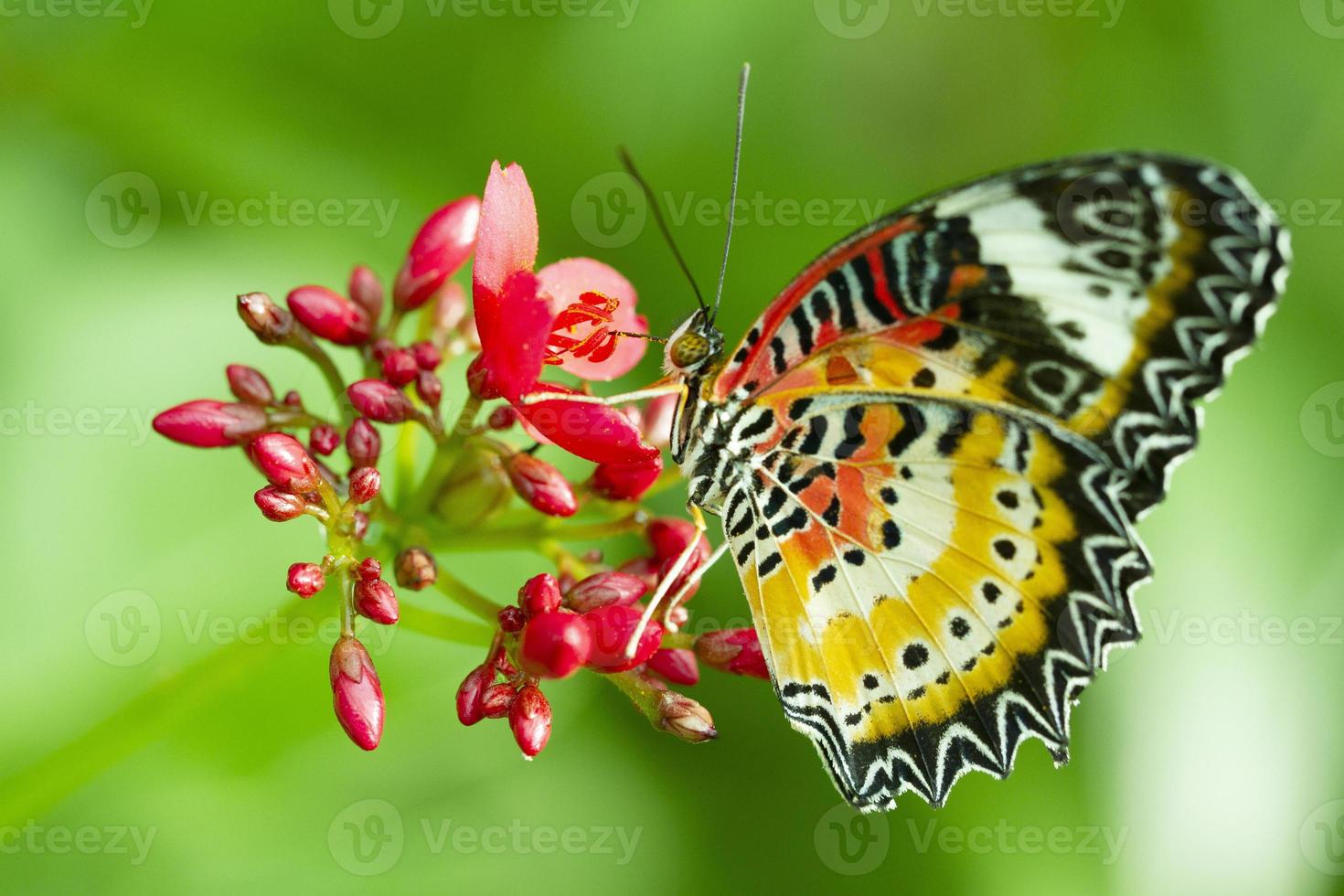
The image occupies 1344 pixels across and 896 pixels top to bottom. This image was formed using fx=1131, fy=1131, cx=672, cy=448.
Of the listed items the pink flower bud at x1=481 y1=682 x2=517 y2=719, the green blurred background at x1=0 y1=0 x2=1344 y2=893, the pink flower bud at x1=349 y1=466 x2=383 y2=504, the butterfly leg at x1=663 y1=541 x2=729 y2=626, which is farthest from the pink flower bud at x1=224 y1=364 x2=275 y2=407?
the butterfly leg at x1=663 y1=541 x2=729 y2=626

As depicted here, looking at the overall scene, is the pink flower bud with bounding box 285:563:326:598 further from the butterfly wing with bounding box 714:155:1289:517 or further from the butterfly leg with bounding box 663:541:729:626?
the butterfly wing with bounding box 714:155:1289:517

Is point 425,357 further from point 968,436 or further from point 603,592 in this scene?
point 968,436

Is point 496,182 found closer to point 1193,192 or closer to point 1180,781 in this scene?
point 1193,192

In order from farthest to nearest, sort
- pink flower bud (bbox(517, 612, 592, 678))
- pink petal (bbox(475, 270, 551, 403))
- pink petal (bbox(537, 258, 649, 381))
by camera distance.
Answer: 1. pink petal (bbox(537, 258, 649, 381))
2. pink petal (bbox(475, 270, 551, 403))
3. pink flower bud (bbox(517, 612, 592, 678))

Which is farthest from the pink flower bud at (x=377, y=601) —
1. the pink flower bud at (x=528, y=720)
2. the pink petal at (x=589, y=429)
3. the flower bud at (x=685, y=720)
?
the flower bud at (x=685, y=720)

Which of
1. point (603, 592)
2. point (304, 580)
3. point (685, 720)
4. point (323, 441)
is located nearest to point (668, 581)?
point (603, 592)
